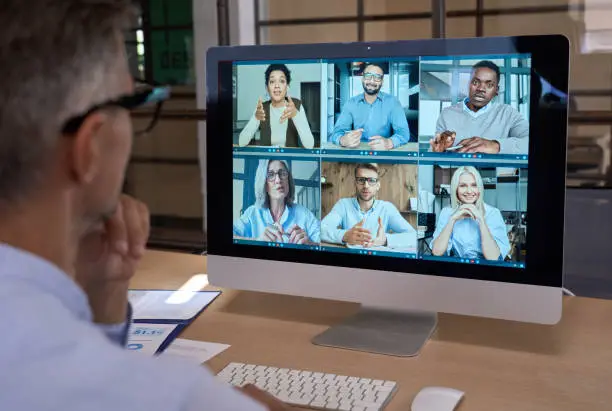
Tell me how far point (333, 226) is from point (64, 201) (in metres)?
0.65

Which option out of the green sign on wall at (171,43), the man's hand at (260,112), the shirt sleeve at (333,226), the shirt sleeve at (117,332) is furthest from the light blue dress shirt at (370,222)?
the green sign on wall at (171,43)

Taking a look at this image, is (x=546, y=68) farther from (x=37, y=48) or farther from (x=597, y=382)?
(x=37, y=48)

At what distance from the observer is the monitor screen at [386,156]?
1.13 m

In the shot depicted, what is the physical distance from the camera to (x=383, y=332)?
4.14 feet

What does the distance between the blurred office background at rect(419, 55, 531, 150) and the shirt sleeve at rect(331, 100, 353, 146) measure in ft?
0.39

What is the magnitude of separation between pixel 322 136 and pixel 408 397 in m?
0.46

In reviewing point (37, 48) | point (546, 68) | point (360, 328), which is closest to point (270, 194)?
point (360, 328)

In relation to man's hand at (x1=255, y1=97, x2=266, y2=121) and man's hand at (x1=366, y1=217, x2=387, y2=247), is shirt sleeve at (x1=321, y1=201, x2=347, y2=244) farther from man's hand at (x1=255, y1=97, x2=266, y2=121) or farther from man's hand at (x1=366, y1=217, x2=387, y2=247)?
man's hand at (x1=255, y1=97, x2=266, y2=121)

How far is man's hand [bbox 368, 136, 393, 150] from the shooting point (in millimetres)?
1188

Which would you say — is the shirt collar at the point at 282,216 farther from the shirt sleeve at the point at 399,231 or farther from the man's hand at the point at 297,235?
the shirt sleeve at the point at 399,231

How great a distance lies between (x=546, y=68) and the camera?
109cm

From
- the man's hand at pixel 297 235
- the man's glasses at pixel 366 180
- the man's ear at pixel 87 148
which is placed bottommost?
the man's hand at pixel 297 235

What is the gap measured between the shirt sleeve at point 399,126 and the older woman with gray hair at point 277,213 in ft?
0.67

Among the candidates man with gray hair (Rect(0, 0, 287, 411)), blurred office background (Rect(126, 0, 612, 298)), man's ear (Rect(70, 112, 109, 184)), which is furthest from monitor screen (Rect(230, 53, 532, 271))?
blurred office background (Rect(126, 0, 612, 298))
